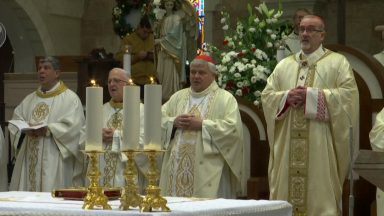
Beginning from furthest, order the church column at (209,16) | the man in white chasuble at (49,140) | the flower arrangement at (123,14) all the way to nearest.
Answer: the church column at (209,16) → the flower arrangement at (123,14) → the man in white chasuble at (49,140)

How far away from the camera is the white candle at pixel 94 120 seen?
3643 millimetres

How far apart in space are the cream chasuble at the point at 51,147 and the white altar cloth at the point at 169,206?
12.0 ft

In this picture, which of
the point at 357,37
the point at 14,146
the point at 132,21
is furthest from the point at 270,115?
the point at 132,21

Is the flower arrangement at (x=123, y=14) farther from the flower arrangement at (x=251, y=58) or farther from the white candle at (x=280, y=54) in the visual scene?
the white candle at (x=280, y=54)

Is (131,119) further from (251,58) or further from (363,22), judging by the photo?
(363,22)

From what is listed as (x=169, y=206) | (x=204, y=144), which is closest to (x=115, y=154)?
(x=204, y=144)

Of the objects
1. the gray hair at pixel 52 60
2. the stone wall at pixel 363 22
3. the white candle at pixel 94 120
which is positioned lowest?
the white candle at pixel 94 120

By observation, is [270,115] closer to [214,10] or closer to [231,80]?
[231,80]

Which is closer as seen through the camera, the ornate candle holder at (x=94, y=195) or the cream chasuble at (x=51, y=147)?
the ornate candle holder at (x=94, y=195)

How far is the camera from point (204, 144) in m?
7.29

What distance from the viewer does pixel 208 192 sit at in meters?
7.30

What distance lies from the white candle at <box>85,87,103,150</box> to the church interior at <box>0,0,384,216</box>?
12.1 feet

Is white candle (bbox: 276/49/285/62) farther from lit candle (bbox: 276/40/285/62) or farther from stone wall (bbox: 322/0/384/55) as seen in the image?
stone wall (bbox: 322/0/384/55)

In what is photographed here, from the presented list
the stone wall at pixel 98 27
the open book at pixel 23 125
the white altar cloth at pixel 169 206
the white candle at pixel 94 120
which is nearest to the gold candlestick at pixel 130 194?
the white altar cloth at pixel 169 206
